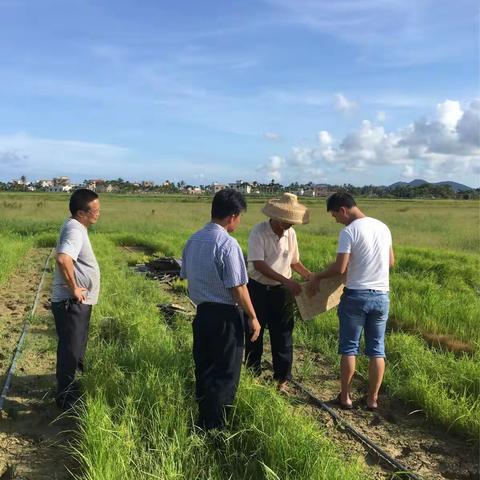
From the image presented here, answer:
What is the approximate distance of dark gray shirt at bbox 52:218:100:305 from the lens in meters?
3.82

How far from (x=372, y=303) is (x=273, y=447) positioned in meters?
1.56

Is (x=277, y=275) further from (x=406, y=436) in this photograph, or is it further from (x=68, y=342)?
(x=68, y=342)

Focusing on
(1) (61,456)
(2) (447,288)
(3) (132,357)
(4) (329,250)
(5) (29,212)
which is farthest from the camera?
(5) (29,212)

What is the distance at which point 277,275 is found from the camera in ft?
13.7

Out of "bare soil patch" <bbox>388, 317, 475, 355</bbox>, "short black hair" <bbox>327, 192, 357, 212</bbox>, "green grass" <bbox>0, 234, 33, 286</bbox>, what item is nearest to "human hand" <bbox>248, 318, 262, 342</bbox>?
"short black hair" <bbox>327, 192, 357, 212</bbox>

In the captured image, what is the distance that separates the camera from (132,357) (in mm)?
4293

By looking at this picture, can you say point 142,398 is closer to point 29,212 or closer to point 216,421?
point 216,421

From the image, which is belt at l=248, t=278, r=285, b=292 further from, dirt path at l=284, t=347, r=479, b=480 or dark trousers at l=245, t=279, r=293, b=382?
dirt path at l=284, t=347, r=479, b=480

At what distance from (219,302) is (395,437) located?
1.75 metres

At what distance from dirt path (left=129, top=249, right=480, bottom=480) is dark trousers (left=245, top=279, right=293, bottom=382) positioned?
295 millimetres

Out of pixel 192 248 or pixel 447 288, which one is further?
pixel 447 288

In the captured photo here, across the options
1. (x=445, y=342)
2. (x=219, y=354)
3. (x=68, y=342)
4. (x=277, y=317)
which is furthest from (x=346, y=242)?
(x=445, y=342)

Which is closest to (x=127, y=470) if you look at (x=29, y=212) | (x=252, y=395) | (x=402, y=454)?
(x=252, y=395)

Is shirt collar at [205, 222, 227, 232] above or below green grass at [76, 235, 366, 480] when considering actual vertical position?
above
